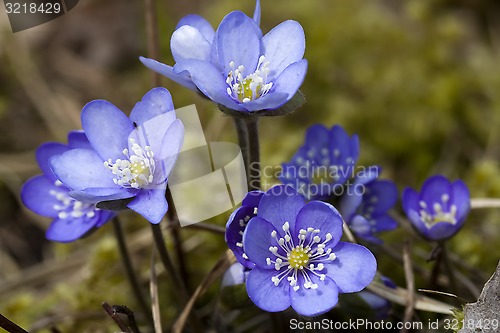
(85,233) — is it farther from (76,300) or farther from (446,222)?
(446,222)

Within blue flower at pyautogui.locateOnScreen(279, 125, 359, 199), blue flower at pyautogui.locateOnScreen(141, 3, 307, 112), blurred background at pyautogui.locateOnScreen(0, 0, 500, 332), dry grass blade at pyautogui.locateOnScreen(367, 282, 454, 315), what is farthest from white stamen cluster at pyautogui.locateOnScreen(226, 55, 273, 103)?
blurred background at pyautogui.locateOnScreen(0, 0, 500, 332)

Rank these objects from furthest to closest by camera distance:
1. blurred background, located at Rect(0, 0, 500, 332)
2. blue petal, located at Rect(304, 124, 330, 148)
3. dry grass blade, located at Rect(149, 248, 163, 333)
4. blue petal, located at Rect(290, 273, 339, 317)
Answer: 1. blurred background, located at Rect(0, 0, 500, 332)
2. blue petal, located at Rect(304, 124, 330, 148)
3. dry grass blade, located at Rect(149, 248, 163, 333)
4. blue petal, located at Rect(290, 273, 339, 317)

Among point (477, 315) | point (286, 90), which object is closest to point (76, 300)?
point (286, 90)

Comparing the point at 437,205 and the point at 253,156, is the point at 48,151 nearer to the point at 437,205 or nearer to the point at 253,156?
the point at 253,156

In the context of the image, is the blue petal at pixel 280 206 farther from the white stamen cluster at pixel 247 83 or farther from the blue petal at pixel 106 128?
the blue petal at pixel 106 128

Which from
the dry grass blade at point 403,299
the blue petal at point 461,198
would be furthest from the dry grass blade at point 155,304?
the blue petal at point 461,198

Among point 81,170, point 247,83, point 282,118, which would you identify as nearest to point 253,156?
point 247,83

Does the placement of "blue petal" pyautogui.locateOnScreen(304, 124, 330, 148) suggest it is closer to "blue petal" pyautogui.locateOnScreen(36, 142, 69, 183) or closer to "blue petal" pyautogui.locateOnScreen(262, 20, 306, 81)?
"blue petal" pyautogui.locateOnScreen(262, 20, 306, 81)
